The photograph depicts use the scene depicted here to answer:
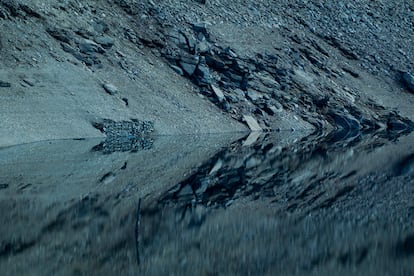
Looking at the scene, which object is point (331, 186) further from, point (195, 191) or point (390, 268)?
point (390, 268)

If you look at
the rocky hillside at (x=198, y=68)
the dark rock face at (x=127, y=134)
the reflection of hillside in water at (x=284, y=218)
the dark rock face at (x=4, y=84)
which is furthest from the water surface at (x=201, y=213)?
the rocky hillside at (x=198, y=68)

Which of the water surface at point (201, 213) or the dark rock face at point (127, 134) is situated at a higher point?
the water surface at point (201, 213)

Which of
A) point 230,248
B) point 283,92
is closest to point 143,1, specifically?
point 283,92

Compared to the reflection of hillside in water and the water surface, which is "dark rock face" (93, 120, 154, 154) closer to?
the water surface

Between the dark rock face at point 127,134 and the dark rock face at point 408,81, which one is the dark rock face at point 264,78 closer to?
the dark rock face at point 408,81

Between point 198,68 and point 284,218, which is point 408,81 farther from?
point 284,218

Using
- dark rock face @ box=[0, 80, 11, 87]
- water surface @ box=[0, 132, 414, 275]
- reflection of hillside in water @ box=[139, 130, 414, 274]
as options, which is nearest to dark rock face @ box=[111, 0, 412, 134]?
dark rock face @ box=[0, 80, 11, 87]
